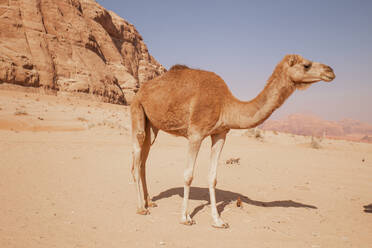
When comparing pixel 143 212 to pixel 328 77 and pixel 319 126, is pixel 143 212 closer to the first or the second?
pixel 328 77

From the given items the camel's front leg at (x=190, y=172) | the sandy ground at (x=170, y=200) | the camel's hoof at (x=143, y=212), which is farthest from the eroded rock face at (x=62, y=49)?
the camel's front leg at (x=190, y=172)

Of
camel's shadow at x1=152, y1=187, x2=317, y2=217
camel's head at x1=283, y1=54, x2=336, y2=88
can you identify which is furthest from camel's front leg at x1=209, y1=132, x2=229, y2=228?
camel's head at x1=283, y1=54, x2=336, y2=88

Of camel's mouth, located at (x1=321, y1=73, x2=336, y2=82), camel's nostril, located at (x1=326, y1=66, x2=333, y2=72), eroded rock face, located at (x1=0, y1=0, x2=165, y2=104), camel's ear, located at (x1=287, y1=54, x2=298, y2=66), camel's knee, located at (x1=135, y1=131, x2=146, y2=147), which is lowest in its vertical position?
camel's knee, located at (x1=135, y1=131, x2=146, y2=147)

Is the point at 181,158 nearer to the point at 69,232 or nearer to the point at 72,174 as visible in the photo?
the point at 72,174

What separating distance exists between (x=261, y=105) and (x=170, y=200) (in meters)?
3.36

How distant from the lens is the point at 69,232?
13.2 feet

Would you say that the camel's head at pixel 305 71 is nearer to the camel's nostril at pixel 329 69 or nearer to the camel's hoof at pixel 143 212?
the camel's nostril at pixel 329 69

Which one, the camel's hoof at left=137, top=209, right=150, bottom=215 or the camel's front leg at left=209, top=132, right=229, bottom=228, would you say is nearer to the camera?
the camel's front leg at left=209, top=132, right=229, bottom=228

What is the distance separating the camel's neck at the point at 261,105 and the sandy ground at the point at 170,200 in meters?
2.04

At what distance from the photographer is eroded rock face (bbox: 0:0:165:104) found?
36.0 meters

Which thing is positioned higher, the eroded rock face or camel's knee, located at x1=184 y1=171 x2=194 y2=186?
the eroded rock face

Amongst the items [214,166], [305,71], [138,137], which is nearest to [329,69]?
[305,71]

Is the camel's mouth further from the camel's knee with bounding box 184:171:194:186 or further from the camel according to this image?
the camel's knee with bounding box 184:171:194:186

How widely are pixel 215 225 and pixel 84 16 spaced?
190ft
